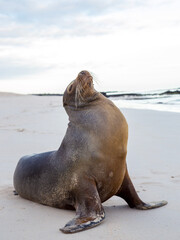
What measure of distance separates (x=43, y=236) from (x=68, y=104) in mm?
1375

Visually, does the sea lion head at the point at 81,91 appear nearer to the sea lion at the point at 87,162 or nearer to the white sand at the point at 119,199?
the sea lion at the point at 87,162

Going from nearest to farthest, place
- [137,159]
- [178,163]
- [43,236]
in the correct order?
[43,236] → [178,163] → [137,159]

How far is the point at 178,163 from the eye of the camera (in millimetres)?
5695

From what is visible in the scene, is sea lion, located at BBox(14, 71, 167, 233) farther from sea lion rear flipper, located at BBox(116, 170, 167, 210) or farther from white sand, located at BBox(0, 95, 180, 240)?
white sand, located at BBox(0, 95, 180, 240)

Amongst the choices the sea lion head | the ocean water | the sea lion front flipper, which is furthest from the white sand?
the ocean water

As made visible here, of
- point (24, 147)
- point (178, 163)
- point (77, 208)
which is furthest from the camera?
point (24, 147)

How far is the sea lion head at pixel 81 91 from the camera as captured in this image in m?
3.78

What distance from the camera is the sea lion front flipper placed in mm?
3189

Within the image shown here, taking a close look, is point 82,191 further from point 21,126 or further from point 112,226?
point 21,126

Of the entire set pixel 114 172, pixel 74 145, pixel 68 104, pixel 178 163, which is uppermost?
pixel 68 104

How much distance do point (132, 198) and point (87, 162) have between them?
609mm

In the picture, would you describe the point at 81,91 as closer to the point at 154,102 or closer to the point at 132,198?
the point at 132,198

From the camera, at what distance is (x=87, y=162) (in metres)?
3.61

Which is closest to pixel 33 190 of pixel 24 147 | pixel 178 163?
pixel 178 163
